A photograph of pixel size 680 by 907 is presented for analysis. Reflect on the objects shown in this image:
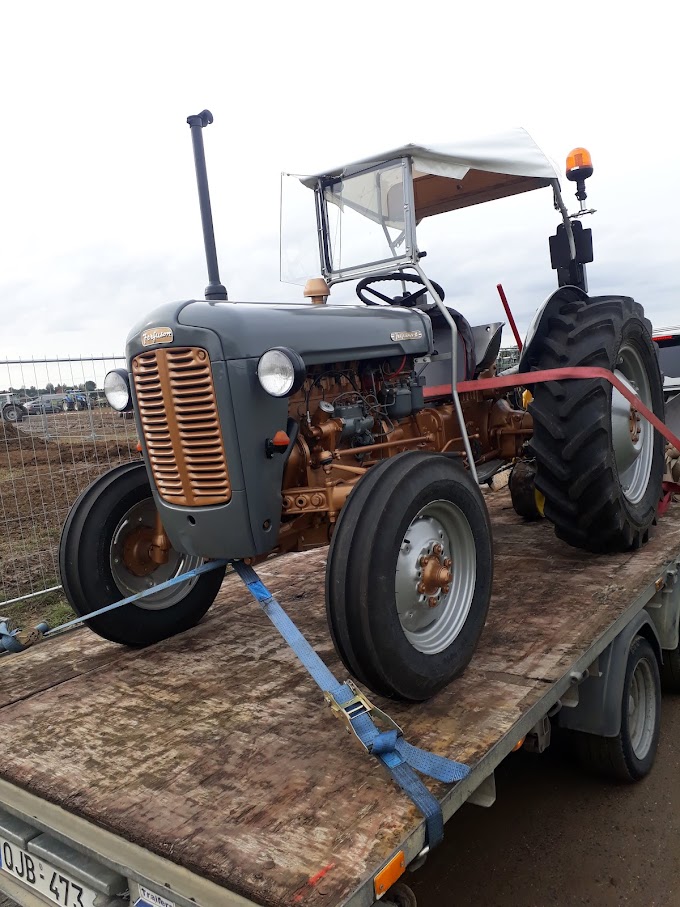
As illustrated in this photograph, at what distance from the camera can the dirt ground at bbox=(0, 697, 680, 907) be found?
2469 millimetres

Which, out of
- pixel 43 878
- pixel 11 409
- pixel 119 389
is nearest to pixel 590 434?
pixel 119 389

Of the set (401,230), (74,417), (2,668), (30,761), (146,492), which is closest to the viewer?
(30,761)

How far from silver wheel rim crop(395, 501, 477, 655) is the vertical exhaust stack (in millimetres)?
1286

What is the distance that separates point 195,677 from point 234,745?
1.98 feet

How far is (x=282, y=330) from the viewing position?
2.79 metres

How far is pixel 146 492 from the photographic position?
3406mm

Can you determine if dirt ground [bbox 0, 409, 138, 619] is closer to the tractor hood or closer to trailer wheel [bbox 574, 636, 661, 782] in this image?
the tractor hood

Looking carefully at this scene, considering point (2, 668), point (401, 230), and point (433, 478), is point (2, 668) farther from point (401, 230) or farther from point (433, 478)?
point (401, 230)

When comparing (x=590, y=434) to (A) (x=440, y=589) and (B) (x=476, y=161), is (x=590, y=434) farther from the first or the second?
(B) (x=476, y=161)

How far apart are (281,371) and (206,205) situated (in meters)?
1.08

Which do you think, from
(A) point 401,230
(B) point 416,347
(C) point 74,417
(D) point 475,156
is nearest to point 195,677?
(B) point 416,347

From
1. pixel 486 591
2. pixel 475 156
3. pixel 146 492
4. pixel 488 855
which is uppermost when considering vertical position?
pixel 475 156

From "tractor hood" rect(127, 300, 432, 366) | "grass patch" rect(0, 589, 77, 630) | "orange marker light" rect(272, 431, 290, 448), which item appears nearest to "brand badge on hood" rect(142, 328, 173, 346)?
"tractor hood" rect(127, 300, 432, 366)

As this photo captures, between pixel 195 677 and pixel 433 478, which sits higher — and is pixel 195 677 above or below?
below
